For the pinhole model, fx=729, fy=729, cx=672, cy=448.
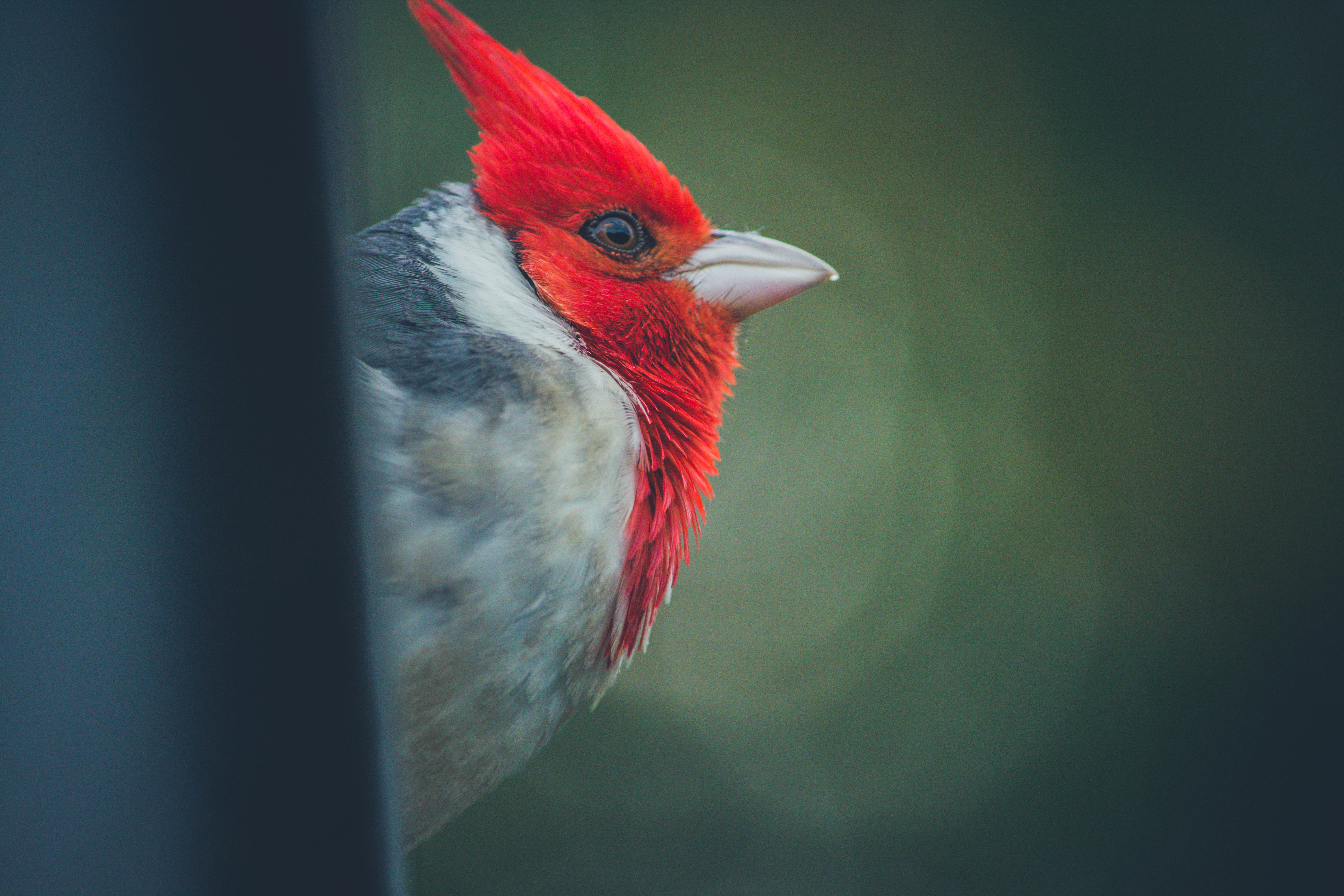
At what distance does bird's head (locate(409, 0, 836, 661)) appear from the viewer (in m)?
0.50

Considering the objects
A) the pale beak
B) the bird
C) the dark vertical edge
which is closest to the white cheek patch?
the bird

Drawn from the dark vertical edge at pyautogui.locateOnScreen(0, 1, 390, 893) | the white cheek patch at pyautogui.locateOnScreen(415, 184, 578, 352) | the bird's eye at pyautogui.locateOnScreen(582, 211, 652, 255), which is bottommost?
the dark vertical edge at pyautogui.locateOnScreen(0, 1, 390, 893)

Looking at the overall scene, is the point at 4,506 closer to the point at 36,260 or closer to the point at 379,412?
the point at 36,260

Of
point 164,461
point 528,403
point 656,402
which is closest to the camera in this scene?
point 164,461

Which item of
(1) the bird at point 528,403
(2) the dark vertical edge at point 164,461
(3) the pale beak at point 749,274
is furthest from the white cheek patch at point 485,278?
(2) the dark vertical edge at point 164,461

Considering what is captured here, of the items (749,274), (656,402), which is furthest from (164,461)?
(749,274)

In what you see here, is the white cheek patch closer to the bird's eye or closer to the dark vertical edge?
the bird's eye

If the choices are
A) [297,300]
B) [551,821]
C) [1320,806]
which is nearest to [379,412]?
[297,300]

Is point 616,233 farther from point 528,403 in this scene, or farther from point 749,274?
point 528,403

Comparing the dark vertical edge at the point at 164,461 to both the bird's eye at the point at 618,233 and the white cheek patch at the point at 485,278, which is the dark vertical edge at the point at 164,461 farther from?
Answer: the bird's eye at the point at 618,233

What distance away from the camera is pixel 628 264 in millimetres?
555

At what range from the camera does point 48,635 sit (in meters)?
0.17

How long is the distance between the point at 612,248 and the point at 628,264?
0.02 meters

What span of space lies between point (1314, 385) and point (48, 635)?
4.79ft
